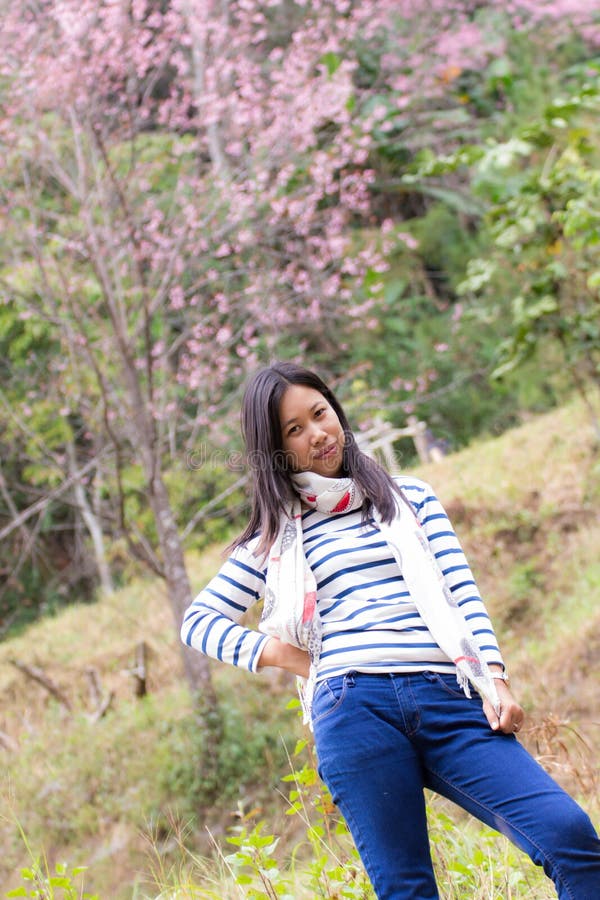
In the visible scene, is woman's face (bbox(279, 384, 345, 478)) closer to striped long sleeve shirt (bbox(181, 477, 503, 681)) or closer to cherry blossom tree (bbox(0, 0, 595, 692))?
striped long sleeve shirt (bbox(181, 477, 503, 681))

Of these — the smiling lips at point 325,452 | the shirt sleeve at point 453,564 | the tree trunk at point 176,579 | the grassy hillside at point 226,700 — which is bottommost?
the grassy hillside at point 226,700

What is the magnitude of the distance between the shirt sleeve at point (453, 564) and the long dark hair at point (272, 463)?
0.08m

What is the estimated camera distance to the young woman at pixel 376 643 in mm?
1385

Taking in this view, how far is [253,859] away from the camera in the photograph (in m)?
1.77

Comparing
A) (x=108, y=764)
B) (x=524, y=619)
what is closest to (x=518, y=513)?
(x=524, y=619)

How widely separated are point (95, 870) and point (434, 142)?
9632 mm

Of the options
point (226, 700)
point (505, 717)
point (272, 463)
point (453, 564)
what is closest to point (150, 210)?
point (226, 700)

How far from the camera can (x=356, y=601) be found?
5.25ft

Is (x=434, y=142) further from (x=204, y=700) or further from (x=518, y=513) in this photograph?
(x=204, y=700)

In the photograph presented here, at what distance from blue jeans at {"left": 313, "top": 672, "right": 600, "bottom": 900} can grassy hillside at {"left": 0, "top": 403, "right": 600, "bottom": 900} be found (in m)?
2.30

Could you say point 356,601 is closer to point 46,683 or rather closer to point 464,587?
point 464,587

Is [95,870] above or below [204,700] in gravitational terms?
below

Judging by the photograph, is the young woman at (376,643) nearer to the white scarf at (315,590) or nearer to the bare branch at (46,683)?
the white scarf at (315,590)

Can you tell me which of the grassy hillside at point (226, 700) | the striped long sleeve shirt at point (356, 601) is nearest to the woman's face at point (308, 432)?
the striped long sleeve shirt at point (356, 601)
